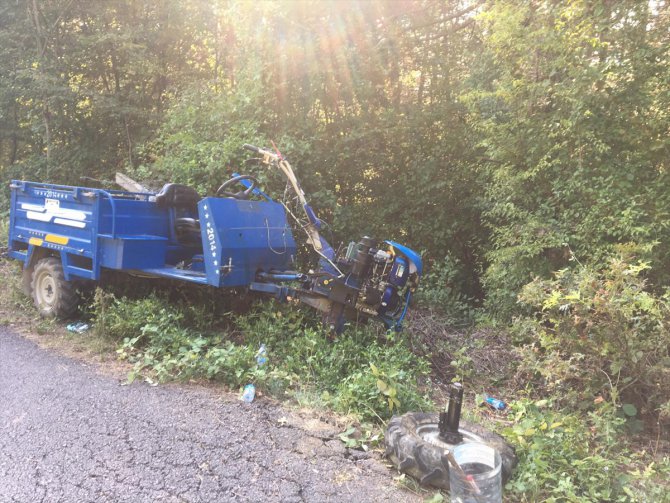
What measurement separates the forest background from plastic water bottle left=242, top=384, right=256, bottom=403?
2119 mm

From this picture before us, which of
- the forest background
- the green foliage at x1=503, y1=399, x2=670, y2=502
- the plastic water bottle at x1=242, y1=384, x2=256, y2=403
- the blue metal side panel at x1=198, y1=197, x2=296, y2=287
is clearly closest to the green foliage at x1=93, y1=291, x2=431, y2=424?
the plastic water bottle at x1=242, y1=384, x2=256, y2=403

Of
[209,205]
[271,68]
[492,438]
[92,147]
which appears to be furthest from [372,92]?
[92,147]

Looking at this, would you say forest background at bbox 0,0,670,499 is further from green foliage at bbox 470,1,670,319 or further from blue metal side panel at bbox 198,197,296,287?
blue metal side panel at bbox 198,197,296,287

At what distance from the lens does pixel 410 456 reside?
2.90 m

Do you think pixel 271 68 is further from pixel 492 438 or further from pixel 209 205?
pixel 492 438

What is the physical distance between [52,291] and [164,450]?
162 inches

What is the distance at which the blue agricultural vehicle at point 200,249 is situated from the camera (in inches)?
187

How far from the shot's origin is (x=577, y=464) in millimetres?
2938

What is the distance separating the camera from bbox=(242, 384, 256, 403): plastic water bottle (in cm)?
389

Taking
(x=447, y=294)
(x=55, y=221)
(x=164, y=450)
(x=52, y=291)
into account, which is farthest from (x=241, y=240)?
(x=447, y=294)

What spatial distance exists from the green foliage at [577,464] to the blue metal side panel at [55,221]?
4.85 meters

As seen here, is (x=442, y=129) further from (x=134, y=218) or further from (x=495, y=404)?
(x=495, y=404)

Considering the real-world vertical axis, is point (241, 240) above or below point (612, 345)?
above

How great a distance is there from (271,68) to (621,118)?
569 cm
